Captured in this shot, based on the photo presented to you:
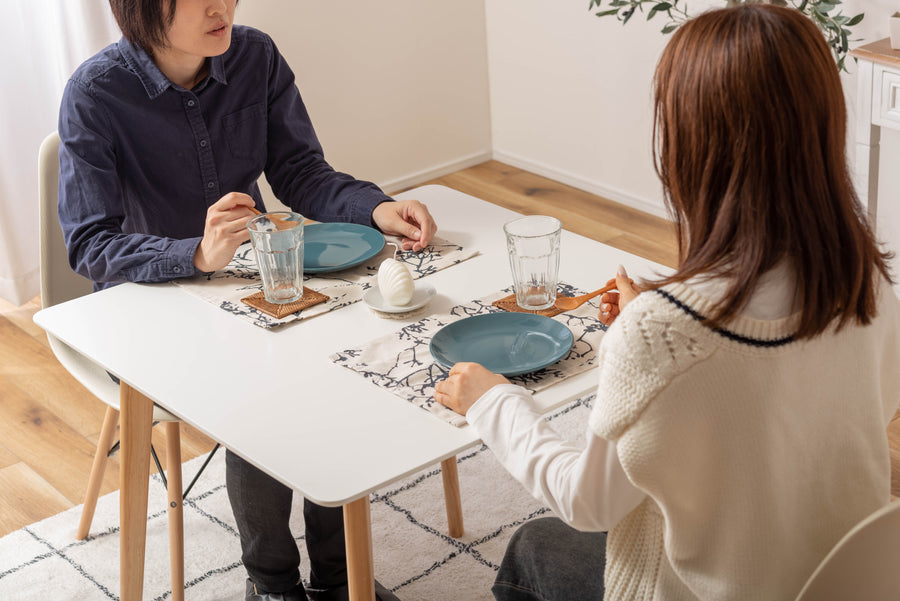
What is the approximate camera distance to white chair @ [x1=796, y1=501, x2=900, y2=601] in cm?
91

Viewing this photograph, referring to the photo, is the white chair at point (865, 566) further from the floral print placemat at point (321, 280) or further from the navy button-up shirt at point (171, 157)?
the navy button-up shirt at point (171, 157)

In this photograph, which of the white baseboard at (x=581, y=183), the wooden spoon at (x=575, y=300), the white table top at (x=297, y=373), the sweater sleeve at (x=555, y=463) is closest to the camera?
the sweater sleeve at (x=555, y=463)

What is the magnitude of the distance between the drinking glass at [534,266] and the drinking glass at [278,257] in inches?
11.8

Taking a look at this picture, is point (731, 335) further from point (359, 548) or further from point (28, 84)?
point (28, 84)

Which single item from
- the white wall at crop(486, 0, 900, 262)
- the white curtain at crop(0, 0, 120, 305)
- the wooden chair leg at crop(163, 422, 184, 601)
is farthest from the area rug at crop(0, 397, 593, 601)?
the white wall at crop(486, 0, 900, 262)

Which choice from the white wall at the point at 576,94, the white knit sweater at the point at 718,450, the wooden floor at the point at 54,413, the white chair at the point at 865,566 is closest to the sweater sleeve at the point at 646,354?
the white knit sweater at the point at 718,450

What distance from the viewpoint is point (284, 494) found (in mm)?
1655

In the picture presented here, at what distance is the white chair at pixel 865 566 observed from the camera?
91cm

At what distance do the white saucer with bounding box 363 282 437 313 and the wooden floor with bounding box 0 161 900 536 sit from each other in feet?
3.55

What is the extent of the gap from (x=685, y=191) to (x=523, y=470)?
34cm

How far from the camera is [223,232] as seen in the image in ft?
4.98

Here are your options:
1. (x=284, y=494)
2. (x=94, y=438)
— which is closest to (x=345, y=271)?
(x=284, y=494)

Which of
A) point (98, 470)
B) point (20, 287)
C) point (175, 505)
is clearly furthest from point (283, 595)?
point (20, 287)

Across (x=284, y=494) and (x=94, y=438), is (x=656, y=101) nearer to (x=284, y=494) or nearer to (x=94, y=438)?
(x=284, y=494)
